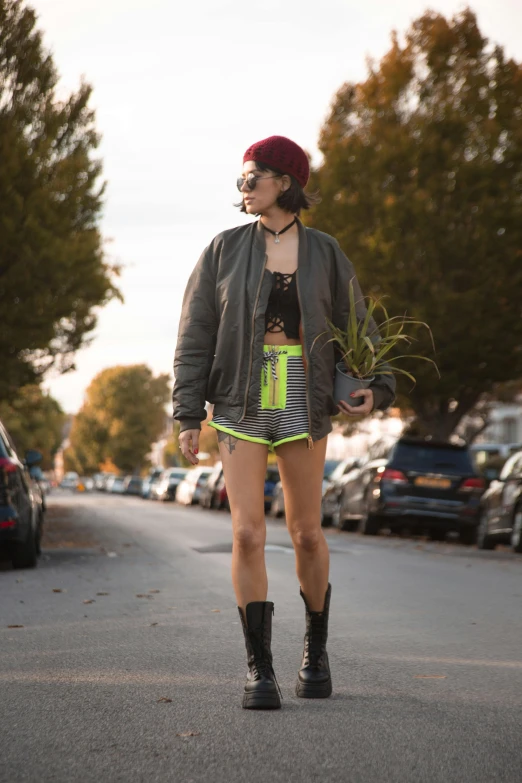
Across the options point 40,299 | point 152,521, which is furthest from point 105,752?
point 152,521

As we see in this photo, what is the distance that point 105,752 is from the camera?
3877mm

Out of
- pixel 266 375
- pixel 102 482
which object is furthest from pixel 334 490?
pixel 102 482

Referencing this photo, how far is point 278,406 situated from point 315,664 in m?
1.06

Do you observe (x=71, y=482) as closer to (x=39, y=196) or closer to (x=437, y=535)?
(x=437, y=535)

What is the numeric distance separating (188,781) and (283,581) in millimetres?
6927

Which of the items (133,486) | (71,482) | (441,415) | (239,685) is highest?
(71,482)

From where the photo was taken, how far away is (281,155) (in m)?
5.00

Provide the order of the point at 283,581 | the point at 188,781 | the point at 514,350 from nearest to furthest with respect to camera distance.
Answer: the point at 188,781 < the point at 283,581 < the point at 514,350

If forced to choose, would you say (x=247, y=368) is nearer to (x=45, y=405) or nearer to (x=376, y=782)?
(x=376, y=782)

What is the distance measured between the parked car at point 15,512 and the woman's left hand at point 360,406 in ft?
22.6

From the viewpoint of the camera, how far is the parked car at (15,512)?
11227 mm

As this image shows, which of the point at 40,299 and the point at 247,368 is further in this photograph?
the point at 40,299

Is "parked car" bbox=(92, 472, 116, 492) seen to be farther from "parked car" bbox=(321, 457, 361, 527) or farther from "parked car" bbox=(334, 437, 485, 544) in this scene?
"parked car" bbox=(334, 437, 485, 544)

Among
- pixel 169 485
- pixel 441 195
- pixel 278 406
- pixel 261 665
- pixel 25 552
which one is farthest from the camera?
pixel 169 485
